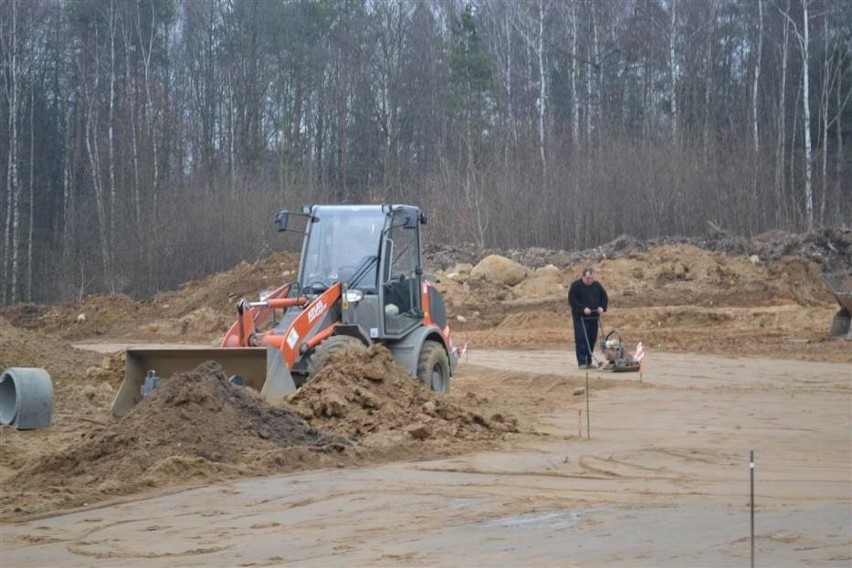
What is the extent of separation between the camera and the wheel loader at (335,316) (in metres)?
14.8

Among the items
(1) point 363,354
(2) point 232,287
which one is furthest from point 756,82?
(1) point 363,354

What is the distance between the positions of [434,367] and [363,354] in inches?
94.9

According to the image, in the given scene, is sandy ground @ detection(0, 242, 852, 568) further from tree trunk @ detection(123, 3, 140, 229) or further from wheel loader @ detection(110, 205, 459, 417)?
tree trunk @ detection(123, 3, 140, 229)

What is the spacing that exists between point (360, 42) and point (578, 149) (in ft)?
53.1

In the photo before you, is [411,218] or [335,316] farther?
[411,218]

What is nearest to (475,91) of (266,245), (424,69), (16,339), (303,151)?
(424,69)

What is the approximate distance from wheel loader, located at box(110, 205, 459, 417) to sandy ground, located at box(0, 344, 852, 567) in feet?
6.73

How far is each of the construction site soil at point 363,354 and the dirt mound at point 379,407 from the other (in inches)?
0.7

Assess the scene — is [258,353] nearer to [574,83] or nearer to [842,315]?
[842,315]

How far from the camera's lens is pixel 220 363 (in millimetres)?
14719

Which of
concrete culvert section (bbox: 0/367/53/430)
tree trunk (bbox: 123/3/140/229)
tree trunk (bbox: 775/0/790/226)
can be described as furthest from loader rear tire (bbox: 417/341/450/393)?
tree trunk (bbox: 123/3/140/229)

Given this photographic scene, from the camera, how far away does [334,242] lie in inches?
662

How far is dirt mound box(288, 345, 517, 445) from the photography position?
44.8 feet

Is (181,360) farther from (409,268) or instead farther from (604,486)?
(604,486)
